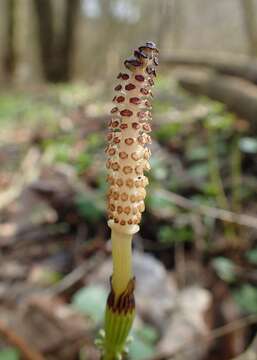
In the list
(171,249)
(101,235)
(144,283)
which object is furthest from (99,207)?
(144,283)

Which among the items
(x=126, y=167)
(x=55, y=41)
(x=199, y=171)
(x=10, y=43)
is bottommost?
(x=199, y=171)

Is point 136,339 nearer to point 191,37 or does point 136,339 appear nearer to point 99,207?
point 99,207

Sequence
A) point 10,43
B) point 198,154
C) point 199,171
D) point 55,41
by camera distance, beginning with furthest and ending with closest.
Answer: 1. point 55,41
2. point 10,43
3. point 198,154
4. point 199,171

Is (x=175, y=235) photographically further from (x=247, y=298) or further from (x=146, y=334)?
A: (x=146, y=334)

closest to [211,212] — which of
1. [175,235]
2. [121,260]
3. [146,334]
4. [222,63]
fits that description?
[175,235]

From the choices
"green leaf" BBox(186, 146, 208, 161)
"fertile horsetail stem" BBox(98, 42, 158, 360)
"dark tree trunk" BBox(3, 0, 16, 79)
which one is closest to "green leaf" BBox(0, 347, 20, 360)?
"fertile horsetail stem" BBox(98, 42, 158, 360)

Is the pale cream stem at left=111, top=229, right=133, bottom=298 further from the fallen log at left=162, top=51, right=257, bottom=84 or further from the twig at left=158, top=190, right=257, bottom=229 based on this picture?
the fallen log at left=162, top=51, right=257, bottom=84
